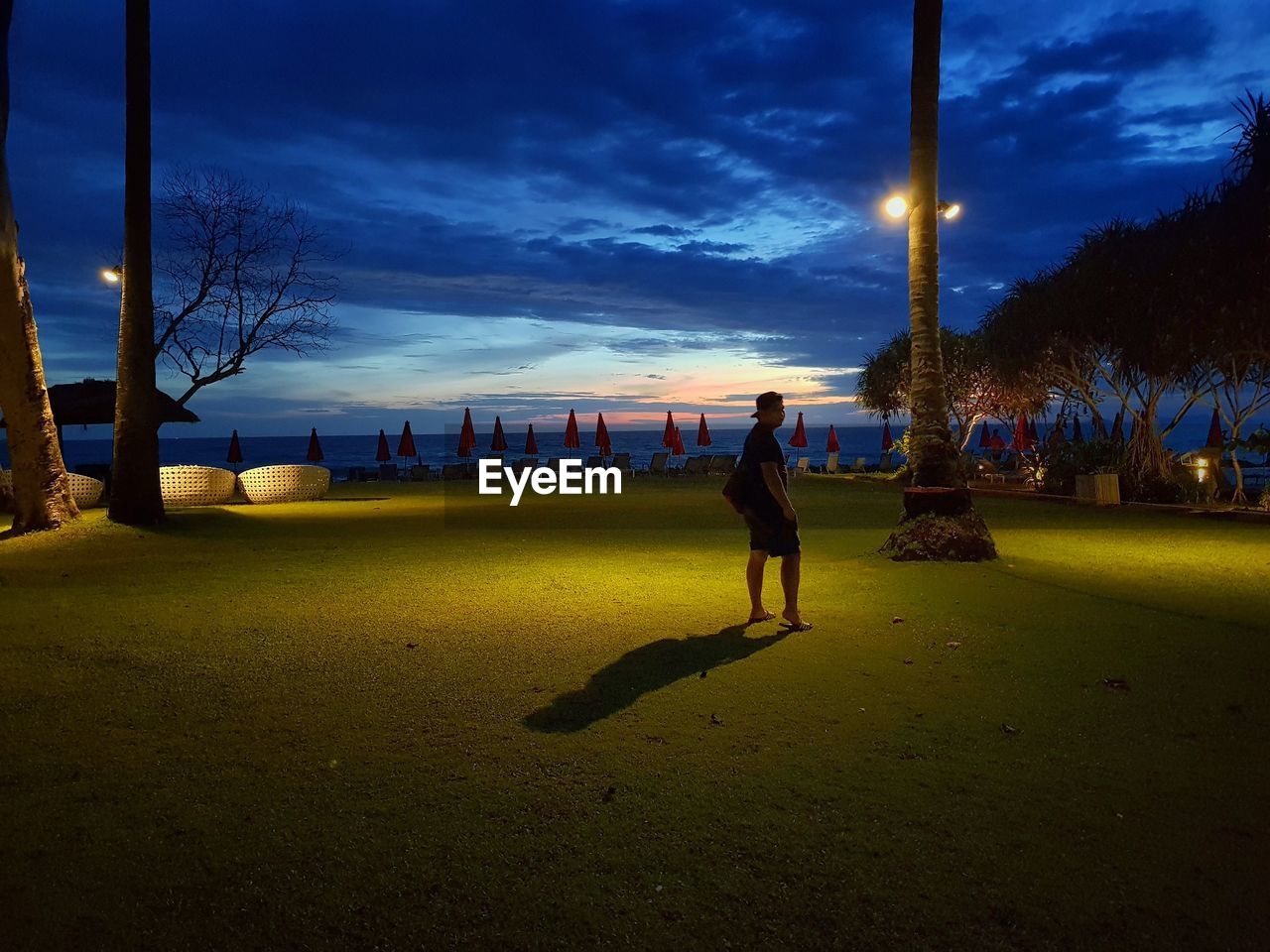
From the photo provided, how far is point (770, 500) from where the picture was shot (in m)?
6.47

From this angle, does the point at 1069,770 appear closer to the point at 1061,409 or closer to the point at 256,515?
the point at 256,515

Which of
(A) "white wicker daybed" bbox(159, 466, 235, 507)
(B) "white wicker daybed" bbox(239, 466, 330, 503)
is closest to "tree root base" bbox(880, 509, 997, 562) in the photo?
(B) "white wicker daybed" bbox(239, 466, 330, 503)

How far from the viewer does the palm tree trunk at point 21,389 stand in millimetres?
12359

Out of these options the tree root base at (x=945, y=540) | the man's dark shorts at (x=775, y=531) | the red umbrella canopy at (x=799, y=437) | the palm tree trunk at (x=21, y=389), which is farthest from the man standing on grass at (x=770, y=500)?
the red umbrella canopy at (x=799, y=437)

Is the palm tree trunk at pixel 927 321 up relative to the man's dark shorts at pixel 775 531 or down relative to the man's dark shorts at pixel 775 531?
up

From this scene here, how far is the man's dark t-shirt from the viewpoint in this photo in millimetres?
6398

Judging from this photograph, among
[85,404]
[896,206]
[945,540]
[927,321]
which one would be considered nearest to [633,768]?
[945,540]

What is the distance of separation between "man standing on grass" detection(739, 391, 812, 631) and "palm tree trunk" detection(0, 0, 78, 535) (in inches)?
450

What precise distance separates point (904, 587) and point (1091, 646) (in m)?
2.44

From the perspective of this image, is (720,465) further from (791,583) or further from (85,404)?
(791,583)

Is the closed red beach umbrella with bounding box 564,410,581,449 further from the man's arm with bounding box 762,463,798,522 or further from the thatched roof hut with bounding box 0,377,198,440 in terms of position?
the man's arm with bounding box 762,463,798,522

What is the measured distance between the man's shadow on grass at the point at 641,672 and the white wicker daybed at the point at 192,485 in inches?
635

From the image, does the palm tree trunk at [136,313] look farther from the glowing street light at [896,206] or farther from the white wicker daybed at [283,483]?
the glowing street light at [896,206]

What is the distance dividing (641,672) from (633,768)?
1.56m
